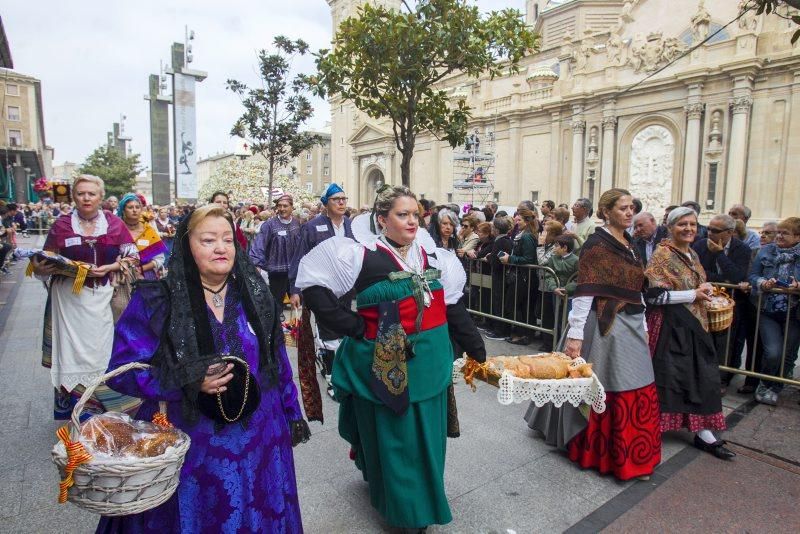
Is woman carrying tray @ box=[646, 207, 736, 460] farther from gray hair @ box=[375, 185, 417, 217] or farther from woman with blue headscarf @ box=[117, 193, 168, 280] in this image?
woman with blue headscarf @ box=[117, 193, 168, 280]

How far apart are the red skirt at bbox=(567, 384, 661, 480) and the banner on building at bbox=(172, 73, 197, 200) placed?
116 feet

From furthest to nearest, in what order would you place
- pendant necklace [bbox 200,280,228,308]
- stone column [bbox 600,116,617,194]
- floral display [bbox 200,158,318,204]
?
floral display [bbox 200,158,318,204] → stone column [bbox 600,116,617,194] → pendant necklace [bbox 200,280,228,308]

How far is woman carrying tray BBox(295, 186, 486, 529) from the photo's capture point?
2.69 m

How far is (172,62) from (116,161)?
17.4 meters

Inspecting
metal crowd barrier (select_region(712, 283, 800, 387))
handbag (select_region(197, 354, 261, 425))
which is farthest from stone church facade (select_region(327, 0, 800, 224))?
handbag (select_region(197, 354, 261, 425))

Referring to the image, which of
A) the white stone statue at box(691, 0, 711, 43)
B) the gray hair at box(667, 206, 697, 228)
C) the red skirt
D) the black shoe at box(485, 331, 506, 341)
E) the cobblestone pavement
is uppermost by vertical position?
the white stone statue at box(691, 0, 711, 43)

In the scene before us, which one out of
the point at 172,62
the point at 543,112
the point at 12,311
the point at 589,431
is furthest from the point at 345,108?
the point at 589,431

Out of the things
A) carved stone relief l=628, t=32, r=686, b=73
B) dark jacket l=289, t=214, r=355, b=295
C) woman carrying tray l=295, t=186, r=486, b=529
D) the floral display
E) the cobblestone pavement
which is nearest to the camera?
woman carrying tray l=295, t=186, r=486, b=529

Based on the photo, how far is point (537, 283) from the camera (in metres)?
6.78

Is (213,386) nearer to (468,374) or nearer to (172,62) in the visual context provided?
(468,374)

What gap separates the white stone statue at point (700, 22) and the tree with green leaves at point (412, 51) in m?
16.4

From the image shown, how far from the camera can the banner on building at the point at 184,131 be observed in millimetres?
34531

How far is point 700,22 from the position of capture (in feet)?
65.4

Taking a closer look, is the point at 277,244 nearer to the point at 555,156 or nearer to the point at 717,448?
the point at 717,448
